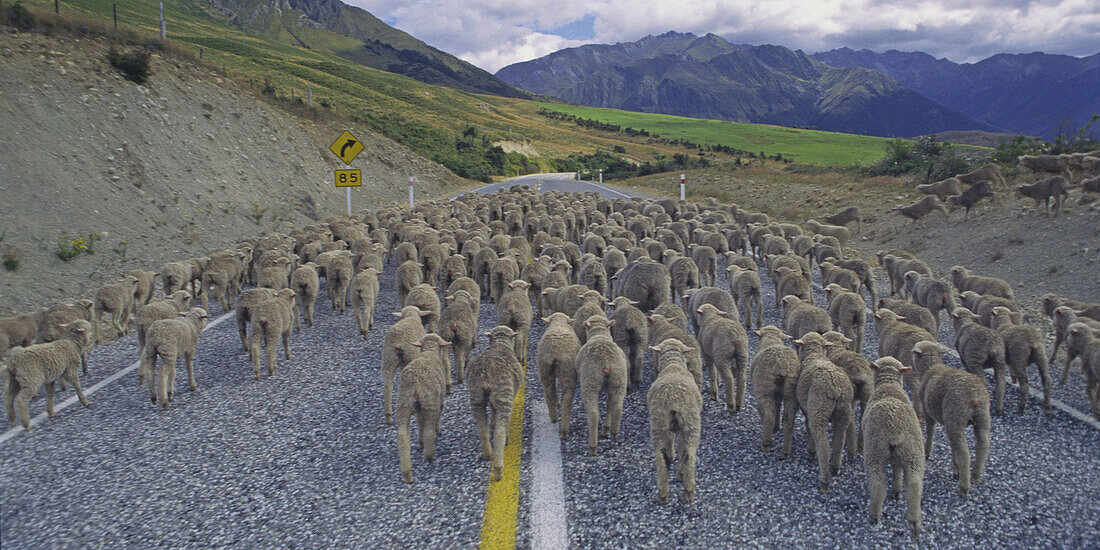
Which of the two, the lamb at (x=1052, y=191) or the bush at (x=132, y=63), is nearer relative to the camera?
the lamb at (x=1052, y=191)

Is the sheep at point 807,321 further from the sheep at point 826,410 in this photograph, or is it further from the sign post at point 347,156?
the sign post at point 347,156

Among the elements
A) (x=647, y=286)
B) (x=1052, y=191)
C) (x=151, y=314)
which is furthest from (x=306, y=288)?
(x=1052, y=191)

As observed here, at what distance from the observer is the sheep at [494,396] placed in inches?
188

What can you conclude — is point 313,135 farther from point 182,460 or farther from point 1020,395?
point 1020,395

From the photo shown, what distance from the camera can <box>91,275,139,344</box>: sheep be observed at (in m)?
8.70

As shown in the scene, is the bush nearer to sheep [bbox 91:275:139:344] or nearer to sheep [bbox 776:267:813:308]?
sheep [bbox 91:275:139:344]

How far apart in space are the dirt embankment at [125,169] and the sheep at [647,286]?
34.9ft

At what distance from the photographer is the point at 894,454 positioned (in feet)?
13.5

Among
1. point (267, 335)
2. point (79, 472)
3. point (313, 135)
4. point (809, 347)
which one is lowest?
point (79, 472)

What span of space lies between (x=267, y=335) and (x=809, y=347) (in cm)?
642

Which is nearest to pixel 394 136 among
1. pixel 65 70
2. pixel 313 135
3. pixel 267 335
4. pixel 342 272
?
pixel 313 135

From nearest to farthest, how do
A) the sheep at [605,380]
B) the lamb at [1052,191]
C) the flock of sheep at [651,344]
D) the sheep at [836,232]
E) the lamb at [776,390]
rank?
1. the flock of sheep at [651,344]
2. the lamb at [776,390]
3. the sheep at [605,380]
4. the lamb at [1052,191]
5. the sheep at [836,232]

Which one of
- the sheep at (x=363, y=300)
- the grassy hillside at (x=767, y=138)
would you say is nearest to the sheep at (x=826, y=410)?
the sheep at (x=363, y=300)

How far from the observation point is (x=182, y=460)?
16.6 feet
